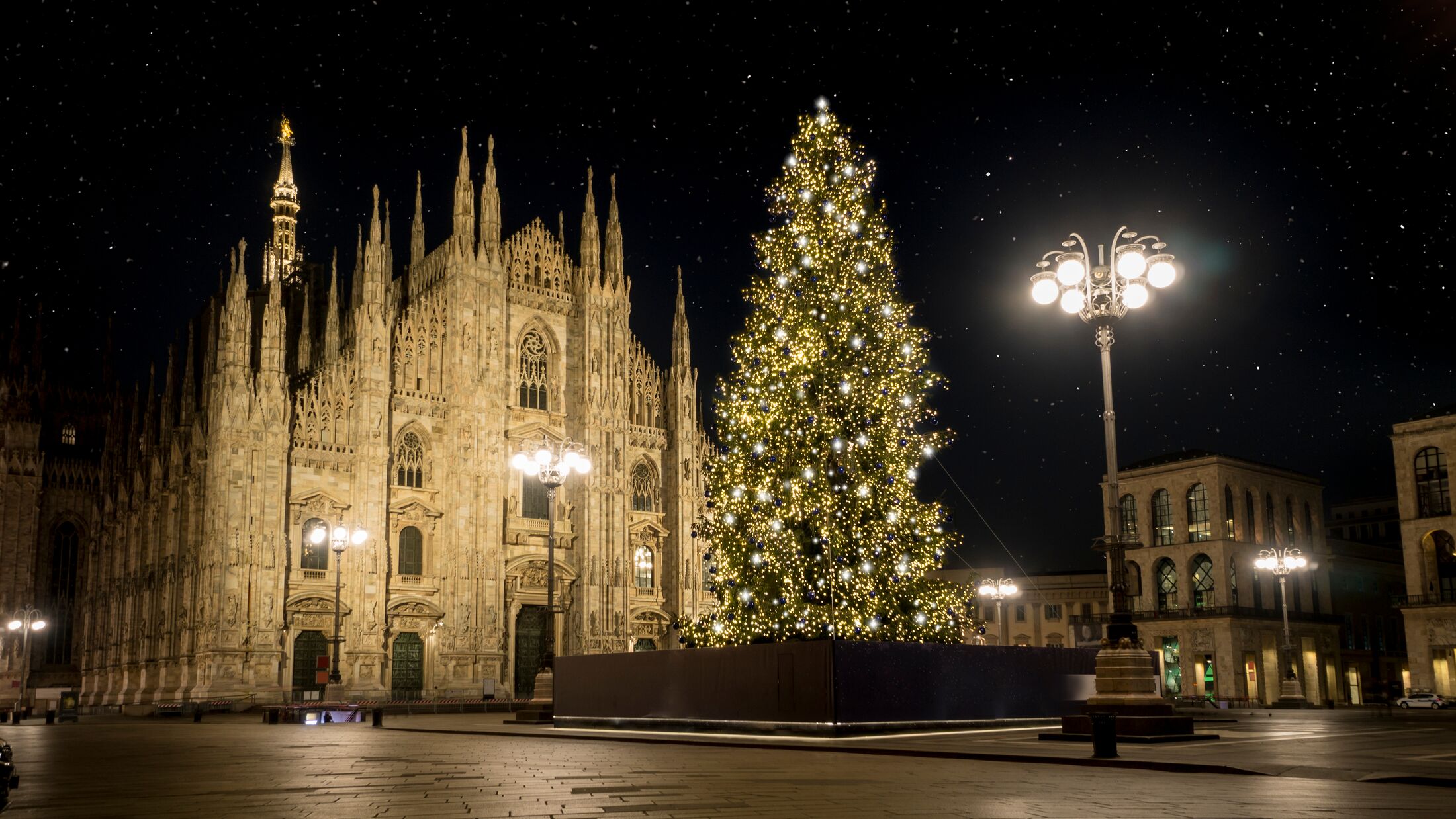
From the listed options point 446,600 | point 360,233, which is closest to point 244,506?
point 446,600

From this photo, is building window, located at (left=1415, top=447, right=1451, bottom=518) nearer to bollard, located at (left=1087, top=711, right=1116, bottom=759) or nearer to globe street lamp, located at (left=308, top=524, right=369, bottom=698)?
globe street lamp, located at (left=308, top=524, right=369, bottom=698)

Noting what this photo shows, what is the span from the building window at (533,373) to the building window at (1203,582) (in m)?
37.0

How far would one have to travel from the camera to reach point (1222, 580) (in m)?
66.6

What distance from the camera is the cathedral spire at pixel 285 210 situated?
83625 millimetres

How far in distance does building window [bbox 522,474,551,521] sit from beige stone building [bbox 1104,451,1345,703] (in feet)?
104

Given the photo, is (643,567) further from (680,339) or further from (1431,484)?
(1431,484)

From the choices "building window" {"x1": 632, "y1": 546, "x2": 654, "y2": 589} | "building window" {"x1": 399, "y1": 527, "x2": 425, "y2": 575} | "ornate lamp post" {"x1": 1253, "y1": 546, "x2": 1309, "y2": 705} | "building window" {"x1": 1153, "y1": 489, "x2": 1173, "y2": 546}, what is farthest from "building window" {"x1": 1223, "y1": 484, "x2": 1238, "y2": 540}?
"building window" {"x1": 399, "y1": 527, "x2": 425, "y2": 575}

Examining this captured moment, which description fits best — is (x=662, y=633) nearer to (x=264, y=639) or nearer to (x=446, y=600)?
(x=446, y=600)

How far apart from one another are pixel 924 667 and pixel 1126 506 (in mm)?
51991

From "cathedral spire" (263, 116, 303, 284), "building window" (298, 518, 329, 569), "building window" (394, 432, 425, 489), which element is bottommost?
"building window" (298, 518, 329, 569)

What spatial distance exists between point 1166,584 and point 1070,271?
55.9 metres

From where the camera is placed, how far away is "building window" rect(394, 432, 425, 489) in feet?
168

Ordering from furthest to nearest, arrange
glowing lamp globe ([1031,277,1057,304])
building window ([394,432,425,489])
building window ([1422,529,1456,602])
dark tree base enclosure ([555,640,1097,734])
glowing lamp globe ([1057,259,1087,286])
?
building window ([1422,529,1456,602]) < building window ([394,432,425,489]) < dark tree base enclosure ([555,640,1097,734]) < glowing lamp globe ([1031,277,1057,304]) < glowing lamp globe ([1057,259,1087,286])

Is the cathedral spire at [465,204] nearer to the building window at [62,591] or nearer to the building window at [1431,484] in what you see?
the building window at [62,591]
